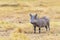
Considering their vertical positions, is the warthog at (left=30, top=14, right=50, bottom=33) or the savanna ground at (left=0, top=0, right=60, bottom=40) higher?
the warthog at (left=30, top=14, right=50, bottom=33)

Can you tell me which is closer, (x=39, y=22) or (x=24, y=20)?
(x=39, y=22)

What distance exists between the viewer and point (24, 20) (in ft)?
80.8

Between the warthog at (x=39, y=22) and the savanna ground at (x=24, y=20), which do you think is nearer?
the savanna ground at (x=24, y=20)

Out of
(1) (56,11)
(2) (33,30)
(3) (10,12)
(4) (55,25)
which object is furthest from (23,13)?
(2) (33,30)

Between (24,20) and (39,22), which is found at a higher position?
(39,22)

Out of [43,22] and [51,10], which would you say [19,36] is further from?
[51,10]

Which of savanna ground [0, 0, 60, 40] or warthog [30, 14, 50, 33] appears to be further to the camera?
warthog [30, 14, 50, 33]

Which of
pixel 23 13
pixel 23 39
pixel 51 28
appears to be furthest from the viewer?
pixel 23 13

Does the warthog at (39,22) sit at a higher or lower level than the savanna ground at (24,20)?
higher

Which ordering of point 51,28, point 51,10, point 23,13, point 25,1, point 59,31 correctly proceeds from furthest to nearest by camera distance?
1. point 25,1
2. point 51,10
3. point 23,13
4. point 51,28
5. point 59,31

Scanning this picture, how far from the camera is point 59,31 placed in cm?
1816

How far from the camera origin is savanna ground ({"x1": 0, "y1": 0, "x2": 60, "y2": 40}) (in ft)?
51.1

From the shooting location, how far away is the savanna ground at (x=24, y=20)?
15.6m

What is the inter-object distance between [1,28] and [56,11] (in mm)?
12827
